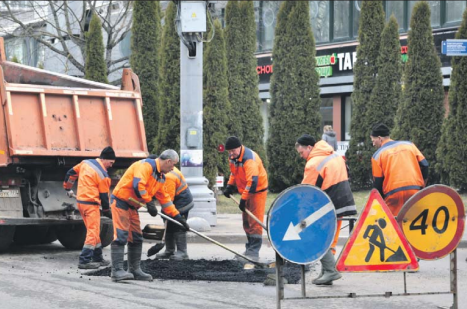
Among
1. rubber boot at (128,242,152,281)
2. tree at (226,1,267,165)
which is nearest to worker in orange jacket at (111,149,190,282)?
rubber boot at (128,242,152,281)

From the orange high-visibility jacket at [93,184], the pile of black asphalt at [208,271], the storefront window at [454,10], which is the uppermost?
A: the storefront window at [454,10]

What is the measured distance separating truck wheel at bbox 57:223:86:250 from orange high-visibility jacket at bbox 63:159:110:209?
79.5 inches

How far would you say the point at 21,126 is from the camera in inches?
502

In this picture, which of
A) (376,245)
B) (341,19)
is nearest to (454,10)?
(341,19)

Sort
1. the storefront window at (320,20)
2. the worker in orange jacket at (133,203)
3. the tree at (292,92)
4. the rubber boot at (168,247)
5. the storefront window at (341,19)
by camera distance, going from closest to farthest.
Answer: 1. the worker in orange jacket at (133,203)
2. the rubber boot at (168,247)
3. the tree at (292,92)
4. the storefront window at (341,19)
5. the storefront window at (320,20)

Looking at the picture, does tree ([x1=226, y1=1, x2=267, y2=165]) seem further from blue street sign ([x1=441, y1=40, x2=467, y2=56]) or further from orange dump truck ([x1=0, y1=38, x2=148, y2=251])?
blue street sign ([x1=441, y1=40, x2=467, y2=56])

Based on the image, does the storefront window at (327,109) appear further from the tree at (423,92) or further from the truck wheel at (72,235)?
the truck wheel at (72,235)

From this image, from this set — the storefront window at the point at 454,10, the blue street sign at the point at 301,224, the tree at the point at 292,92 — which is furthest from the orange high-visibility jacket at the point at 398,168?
the storefront window at the point at 454,10

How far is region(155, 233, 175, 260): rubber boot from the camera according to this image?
1265 centimetres

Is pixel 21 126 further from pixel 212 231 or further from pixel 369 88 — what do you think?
pixel 369 88

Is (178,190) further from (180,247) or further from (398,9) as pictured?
(398,9)

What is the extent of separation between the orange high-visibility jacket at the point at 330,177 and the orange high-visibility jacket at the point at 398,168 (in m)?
0.83

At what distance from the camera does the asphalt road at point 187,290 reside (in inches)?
347

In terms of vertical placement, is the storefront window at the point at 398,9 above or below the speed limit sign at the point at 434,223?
above
